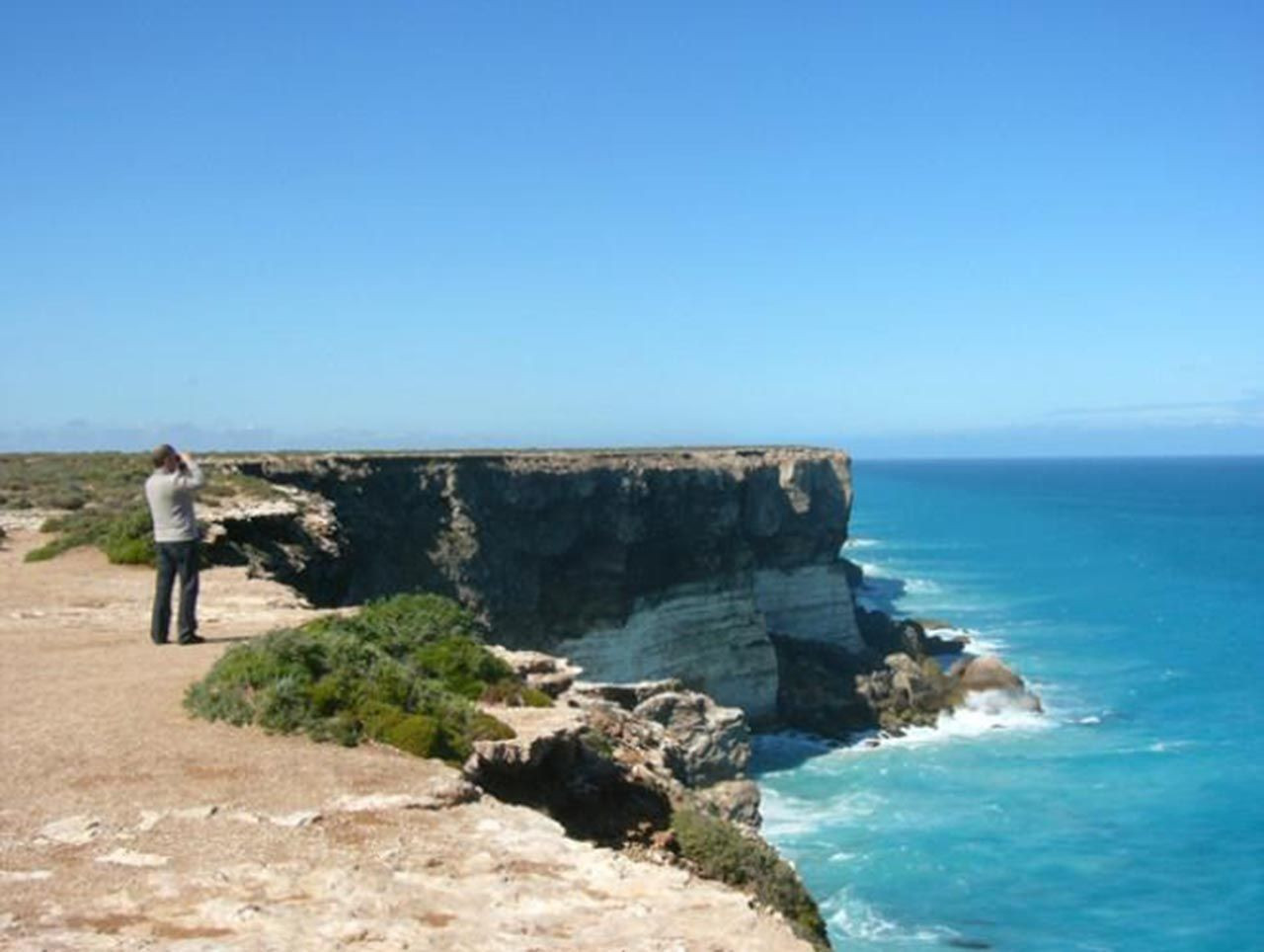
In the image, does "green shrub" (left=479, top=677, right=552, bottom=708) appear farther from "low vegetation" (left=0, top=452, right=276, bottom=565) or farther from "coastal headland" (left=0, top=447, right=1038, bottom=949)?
"low vegetation" (left=0, top=452, right=276, bottom=565)

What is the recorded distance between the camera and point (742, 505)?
55.6m

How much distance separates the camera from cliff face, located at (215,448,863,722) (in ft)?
139

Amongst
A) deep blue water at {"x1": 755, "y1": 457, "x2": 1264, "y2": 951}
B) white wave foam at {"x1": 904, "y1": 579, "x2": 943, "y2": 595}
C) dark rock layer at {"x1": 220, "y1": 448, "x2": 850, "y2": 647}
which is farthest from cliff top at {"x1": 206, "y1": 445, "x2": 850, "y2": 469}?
white wave foam at {"x1": 904, "y1": 579, "x2": 943, "y2": 595}

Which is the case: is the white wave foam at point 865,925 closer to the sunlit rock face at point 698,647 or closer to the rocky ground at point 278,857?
the sunlit rock face at point 698,647

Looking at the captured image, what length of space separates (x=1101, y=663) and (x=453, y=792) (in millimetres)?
58260

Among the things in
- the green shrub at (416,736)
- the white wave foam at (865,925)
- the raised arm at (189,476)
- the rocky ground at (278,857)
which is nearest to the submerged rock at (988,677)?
the white wave foam at (865,925)

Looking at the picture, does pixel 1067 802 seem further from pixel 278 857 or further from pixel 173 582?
pixel 278 857

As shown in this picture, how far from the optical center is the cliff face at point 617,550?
139ft

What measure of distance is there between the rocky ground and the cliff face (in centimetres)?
2835

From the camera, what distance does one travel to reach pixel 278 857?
7.66 metres

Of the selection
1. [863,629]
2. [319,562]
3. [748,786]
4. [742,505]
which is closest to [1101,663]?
[863,629]

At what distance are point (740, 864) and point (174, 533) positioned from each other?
7.22 meters

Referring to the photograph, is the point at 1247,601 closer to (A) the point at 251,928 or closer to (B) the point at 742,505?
(B) the point at 742,505

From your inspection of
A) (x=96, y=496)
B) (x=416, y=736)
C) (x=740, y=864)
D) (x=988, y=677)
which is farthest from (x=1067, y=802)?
(x=416, y=736)
